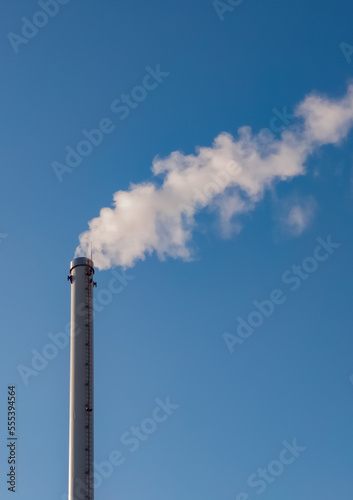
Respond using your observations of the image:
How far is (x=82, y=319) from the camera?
73.1 meters

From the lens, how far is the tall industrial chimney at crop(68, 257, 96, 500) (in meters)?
65.8

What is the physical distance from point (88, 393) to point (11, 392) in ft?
23.1

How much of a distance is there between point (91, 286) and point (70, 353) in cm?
749

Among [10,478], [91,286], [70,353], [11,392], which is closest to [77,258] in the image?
[91,286]

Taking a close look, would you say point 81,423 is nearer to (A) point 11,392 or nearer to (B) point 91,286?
(A) point 11,392

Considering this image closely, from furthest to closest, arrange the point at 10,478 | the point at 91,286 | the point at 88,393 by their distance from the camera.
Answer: the point at 91,286
the point at 88,393
the point at 10,478

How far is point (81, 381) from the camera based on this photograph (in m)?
70.2

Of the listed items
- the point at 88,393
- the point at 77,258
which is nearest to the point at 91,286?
the point at 77,258

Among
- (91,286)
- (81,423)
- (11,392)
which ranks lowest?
(81,423)

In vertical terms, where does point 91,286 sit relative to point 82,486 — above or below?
above

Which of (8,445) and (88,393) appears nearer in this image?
(8,445)

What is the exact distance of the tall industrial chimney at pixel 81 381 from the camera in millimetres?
65812

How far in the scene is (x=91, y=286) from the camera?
76000 mm

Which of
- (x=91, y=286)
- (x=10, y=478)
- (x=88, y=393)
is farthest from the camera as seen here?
(x=91, y=286)
